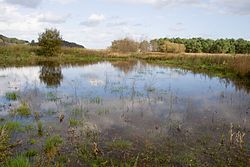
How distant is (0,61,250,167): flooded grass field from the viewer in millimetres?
7840

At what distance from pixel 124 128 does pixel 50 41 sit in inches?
1630

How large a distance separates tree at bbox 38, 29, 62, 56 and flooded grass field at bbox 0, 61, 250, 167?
3277 cm

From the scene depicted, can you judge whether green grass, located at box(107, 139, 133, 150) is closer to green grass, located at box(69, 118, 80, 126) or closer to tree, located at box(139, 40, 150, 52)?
green grass, located at box(69, 118, 80, 126)

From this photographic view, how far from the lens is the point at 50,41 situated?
49.4 metres

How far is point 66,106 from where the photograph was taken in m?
13.7

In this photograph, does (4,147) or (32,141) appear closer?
(4,147)

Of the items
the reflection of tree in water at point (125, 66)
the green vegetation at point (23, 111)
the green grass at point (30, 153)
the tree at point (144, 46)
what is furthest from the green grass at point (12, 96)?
the tree at point (144, 46)

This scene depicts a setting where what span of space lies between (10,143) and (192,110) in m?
7.66

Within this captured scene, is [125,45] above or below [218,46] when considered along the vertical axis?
above

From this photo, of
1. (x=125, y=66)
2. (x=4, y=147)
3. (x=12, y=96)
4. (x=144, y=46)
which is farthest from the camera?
(x=144, y=46)

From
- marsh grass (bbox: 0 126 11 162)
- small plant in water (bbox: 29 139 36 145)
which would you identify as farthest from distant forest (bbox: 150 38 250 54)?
marsh grass (bbox: 0 126 11 162)

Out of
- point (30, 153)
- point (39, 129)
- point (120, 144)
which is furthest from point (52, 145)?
point (120, 144)

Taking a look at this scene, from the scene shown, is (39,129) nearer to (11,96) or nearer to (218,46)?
(11,96)

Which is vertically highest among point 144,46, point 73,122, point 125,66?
point 144,46
